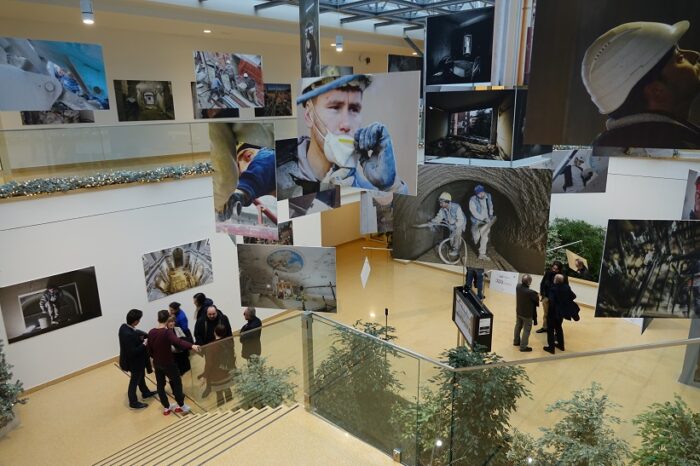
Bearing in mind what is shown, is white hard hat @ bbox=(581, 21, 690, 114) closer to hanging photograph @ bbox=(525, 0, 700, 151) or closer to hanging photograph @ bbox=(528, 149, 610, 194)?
hanging photograph @ bbox=(525, 0, 700, 151)

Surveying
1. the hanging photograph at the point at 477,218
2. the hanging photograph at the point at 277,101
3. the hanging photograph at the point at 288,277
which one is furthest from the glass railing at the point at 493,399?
the hanging photograph at the point at 277,101

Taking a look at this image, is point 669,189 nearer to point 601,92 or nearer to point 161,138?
point 601,92

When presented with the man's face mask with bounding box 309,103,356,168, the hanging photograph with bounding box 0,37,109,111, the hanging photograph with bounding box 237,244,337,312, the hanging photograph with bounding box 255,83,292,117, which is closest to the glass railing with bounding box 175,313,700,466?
the hanging photograph with bounding box 237,244,337,312

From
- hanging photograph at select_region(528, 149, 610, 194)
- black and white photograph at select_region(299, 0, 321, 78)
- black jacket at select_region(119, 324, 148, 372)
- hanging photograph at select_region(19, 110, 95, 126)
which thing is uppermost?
black and white photograph at select_region(299, 0, 321, 78)

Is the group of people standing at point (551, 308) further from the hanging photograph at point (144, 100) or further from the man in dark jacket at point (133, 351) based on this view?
the hanging photograph at point (144, 100)

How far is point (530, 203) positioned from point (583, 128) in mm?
878

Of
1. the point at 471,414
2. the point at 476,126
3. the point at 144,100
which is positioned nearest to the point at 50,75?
the point at 144,100

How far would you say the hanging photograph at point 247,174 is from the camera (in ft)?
21.0

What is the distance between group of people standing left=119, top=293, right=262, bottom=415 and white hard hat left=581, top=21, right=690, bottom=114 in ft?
15.9

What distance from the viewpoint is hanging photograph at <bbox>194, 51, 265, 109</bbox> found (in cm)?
695

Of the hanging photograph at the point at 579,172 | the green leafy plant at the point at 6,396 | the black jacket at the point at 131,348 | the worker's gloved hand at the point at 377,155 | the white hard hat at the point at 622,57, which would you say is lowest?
the green leafy plant at the point at 6,396

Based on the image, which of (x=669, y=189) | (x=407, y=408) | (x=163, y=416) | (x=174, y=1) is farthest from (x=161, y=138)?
(x=669, y=189)

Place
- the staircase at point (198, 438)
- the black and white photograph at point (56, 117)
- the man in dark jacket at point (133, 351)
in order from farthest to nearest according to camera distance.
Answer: the black and white photograph at point (56, 117) → the man in dark jacket at point (133, 351) → the staircase at point (198, 438)

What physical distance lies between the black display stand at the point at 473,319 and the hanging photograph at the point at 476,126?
178cm
